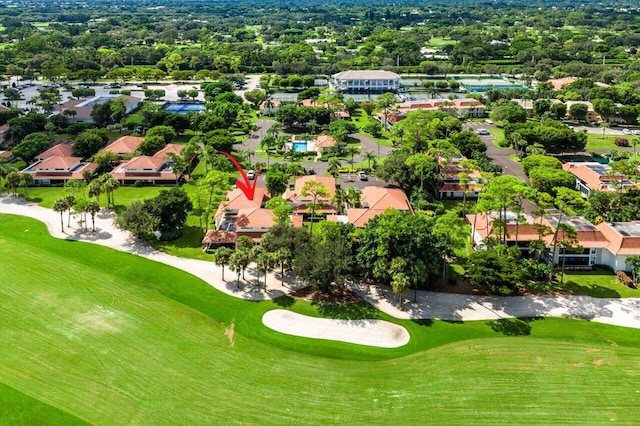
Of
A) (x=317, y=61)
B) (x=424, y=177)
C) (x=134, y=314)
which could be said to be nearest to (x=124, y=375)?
(x=134, y=314)

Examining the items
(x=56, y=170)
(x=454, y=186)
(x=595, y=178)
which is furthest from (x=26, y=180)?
(x=595, y=178)

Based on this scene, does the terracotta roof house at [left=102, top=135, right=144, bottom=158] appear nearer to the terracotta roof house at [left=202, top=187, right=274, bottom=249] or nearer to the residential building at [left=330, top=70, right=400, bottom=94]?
the terracotta roof house at [left=202, top=187, right=274, bottom=249]

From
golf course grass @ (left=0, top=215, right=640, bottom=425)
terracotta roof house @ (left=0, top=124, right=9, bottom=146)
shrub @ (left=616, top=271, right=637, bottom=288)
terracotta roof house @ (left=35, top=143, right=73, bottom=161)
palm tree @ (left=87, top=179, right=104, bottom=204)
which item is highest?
terracotta roof house @ (left=0, top=124, right=9, bottom=146)

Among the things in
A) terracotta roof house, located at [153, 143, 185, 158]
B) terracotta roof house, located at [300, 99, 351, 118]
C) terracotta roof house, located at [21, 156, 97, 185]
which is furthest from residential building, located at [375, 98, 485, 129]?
terracotta roof house, located at [21, 156, 97, 185]

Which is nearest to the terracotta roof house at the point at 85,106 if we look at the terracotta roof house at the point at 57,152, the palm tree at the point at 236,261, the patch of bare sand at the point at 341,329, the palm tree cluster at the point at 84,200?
the terracotta roof house at the point at 57,152

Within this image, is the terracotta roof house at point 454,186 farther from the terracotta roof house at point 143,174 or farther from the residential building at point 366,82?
the residential building at point 366,82
